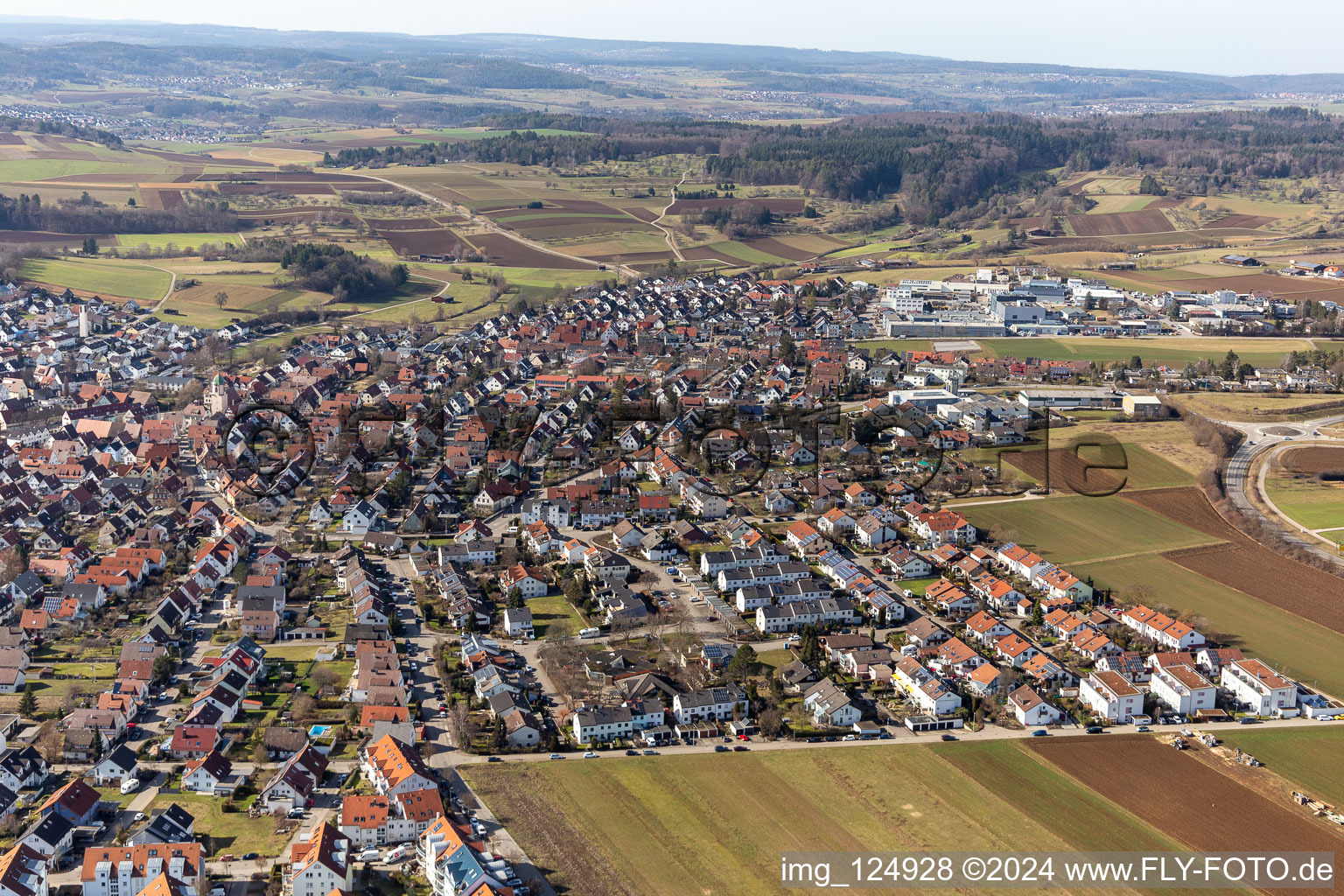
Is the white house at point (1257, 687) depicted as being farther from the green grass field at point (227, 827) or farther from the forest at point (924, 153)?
the forest at point (924, 153)

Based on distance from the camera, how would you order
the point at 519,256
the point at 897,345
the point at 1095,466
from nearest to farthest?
the point at 1095,466, the point at 897,345, the point at 519,256

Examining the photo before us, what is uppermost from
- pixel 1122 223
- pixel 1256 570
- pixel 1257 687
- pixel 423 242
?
pixel 1122 223

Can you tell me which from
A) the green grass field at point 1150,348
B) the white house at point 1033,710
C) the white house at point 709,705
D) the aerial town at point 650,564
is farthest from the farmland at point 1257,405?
the white house at point 709,705

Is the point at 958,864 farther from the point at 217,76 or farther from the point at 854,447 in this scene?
the point at 217,76

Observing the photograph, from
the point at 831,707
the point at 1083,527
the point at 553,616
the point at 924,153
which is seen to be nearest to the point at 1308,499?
the point at 1083,527

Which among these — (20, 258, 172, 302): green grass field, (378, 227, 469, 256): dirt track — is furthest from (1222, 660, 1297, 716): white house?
(378, 227, 469, 256): dirt track

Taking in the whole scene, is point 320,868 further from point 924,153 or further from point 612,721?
point 924,153

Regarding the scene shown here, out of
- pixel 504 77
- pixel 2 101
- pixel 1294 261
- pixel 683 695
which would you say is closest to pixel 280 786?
pixel 683 695
